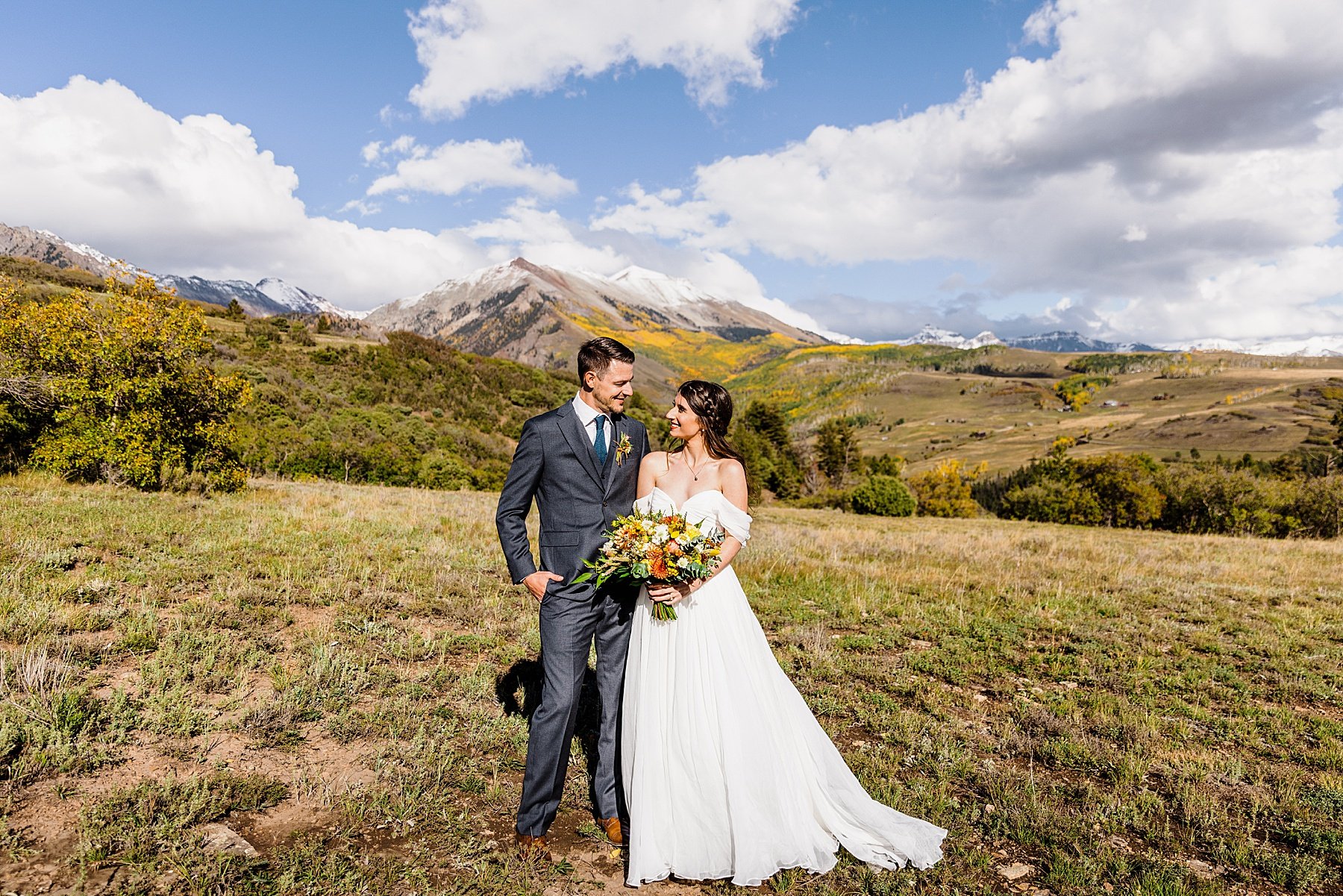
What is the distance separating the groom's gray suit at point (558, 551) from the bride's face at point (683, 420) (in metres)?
0.41

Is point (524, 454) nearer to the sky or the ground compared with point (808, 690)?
nearer to the sky

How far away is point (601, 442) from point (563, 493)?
0.45 m

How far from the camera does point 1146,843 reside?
4.45m

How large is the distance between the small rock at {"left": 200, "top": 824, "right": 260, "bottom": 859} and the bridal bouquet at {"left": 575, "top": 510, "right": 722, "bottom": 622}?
2.65 meters

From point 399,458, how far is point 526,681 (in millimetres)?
31028

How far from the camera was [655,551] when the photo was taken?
12.8ft

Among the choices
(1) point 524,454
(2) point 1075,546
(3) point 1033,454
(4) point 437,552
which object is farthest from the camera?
(3) point 1033,454

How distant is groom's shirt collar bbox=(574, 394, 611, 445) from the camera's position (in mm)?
4229

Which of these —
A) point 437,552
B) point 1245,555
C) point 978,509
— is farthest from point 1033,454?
point 437,552

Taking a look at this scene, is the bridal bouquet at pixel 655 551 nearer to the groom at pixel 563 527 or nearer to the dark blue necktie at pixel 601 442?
the groom at pixel 563 527

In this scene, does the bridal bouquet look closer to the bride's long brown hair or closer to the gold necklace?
the gold necklace

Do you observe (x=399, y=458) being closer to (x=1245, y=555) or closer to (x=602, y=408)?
(x=602, y=408)

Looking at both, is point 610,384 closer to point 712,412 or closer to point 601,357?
point 601,357

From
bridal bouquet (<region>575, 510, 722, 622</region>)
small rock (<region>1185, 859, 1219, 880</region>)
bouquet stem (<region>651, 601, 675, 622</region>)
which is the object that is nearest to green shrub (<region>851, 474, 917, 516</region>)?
small rock (<region>1185, 859, 1219, 880</region>)
